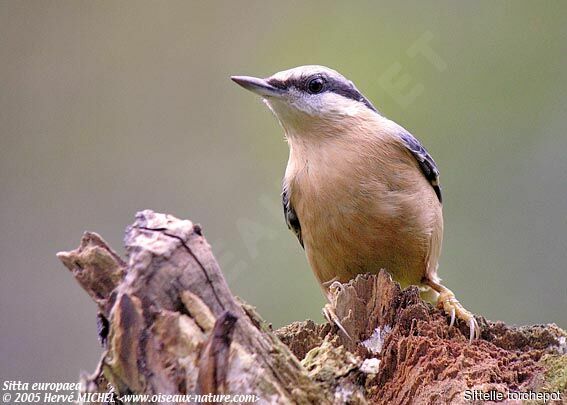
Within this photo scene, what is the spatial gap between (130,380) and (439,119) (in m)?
5.14

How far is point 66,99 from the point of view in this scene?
7.58 meters

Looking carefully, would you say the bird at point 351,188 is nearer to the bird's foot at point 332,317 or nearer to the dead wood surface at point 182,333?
the bird's foot at point 332,317

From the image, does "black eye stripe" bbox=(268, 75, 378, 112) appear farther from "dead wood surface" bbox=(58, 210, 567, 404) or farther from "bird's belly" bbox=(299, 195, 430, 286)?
"dead wood surface" bbox=(58, 210, 567, 404)

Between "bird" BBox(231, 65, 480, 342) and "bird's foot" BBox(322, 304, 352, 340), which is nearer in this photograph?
"bird's foot" BBox(322, 304, 352, 340)

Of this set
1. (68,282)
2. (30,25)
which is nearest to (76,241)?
(68,282)

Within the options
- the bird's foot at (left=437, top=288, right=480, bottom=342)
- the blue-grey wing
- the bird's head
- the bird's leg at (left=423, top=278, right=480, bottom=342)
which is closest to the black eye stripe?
the bird's head

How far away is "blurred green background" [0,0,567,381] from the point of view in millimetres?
6449

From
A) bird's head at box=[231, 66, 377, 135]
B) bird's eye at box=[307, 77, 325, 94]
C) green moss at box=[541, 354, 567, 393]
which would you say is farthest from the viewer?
bird's eye at box=[307, 77, 325, 94]

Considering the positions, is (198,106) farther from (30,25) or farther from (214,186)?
(30,25)

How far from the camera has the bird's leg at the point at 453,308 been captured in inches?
124

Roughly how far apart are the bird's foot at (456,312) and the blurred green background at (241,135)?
249cm

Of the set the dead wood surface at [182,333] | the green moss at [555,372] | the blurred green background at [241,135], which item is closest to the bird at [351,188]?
the green moss at [555,372]

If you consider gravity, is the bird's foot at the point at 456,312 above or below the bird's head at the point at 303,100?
below

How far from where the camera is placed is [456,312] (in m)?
3.46
